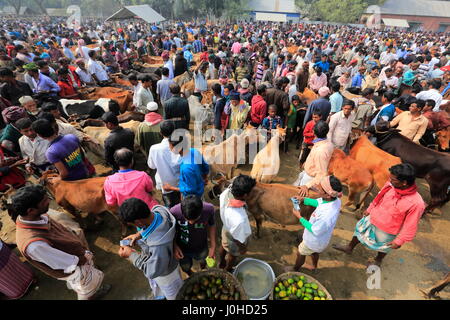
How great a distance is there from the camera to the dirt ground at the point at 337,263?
12.2ft

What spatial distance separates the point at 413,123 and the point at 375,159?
169 cm

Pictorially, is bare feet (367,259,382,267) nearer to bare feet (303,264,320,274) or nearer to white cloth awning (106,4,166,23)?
bare feet (303,264,320,274)

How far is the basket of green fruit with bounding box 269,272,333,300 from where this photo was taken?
3037 mm

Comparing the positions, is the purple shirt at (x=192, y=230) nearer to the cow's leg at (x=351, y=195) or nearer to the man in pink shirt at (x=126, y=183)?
the man in pink shirt at (x=126, y=183)

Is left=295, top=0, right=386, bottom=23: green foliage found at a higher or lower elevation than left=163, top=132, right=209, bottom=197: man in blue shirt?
higher

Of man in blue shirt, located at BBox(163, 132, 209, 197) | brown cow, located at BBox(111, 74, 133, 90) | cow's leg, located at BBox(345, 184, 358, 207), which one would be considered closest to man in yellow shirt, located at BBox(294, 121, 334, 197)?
cow's leg, located at BBox(345, 184, 358, 207)

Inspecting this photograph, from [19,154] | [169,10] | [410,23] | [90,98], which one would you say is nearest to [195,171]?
[19,154]

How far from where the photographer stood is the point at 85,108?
6.92 metres

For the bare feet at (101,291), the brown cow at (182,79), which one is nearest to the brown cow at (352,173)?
the bare feet at (101,291)

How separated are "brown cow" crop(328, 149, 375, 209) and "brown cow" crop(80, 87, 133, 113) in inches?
259

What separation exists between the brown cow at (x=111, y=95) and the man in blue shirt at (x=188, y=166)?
15.8 feet

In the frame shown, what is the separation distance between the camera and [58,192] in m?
3.97

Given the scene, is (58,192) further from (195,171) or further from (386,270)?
(386,270)

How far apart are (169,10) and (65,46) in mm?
38720
